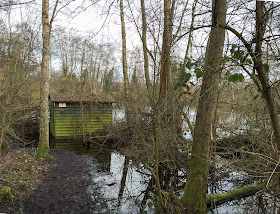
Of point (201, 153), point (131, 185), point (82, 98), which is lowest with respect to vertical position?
point (131, 185)

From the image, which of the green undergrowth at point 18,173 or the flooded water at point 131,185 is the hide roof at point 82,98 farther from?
the green undergrowth at point 18,173

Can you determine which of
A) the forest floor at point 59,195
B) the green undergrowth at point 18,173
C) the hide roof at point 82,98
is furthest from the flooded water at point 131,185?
the hide roof at point 82,98

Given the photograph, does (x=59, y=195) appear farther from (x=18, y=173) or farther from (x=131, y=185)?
(x=131, y=185)

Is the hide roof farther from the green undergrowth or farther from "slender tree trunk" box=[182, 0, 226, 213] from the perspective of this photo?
"slender tree trunk" box=[182, 0, 226, 213]

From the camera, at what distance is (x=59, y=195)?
5.24 metres

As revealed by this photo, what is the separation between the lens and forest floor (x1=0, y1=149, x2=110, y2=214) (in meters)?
4.53

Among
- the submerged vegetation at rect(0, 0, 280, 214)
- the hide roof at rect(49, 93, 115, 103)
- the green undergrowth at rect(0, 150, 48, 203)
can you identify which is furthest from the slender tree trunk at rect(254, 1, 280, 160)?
the hide roof at rect(49, 93, 115, 103)

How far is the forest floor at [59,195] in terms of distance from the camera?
14.9ft

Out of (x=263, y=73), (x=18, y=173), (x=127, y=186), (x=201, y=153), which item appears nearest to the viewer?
(x=263, y=73)

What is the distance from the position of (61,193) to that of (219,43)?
Answer: 15.1ft

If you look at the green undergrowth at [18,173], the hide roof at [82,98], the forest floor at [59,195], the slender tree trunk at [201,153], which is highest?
the hide roof at [82,98]

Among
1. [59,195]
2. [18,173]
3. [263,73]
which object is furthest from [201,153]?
[18,173]

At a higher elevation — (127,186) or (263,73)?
(263,73)

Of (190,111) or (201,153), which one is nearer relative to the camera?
(201,153)
